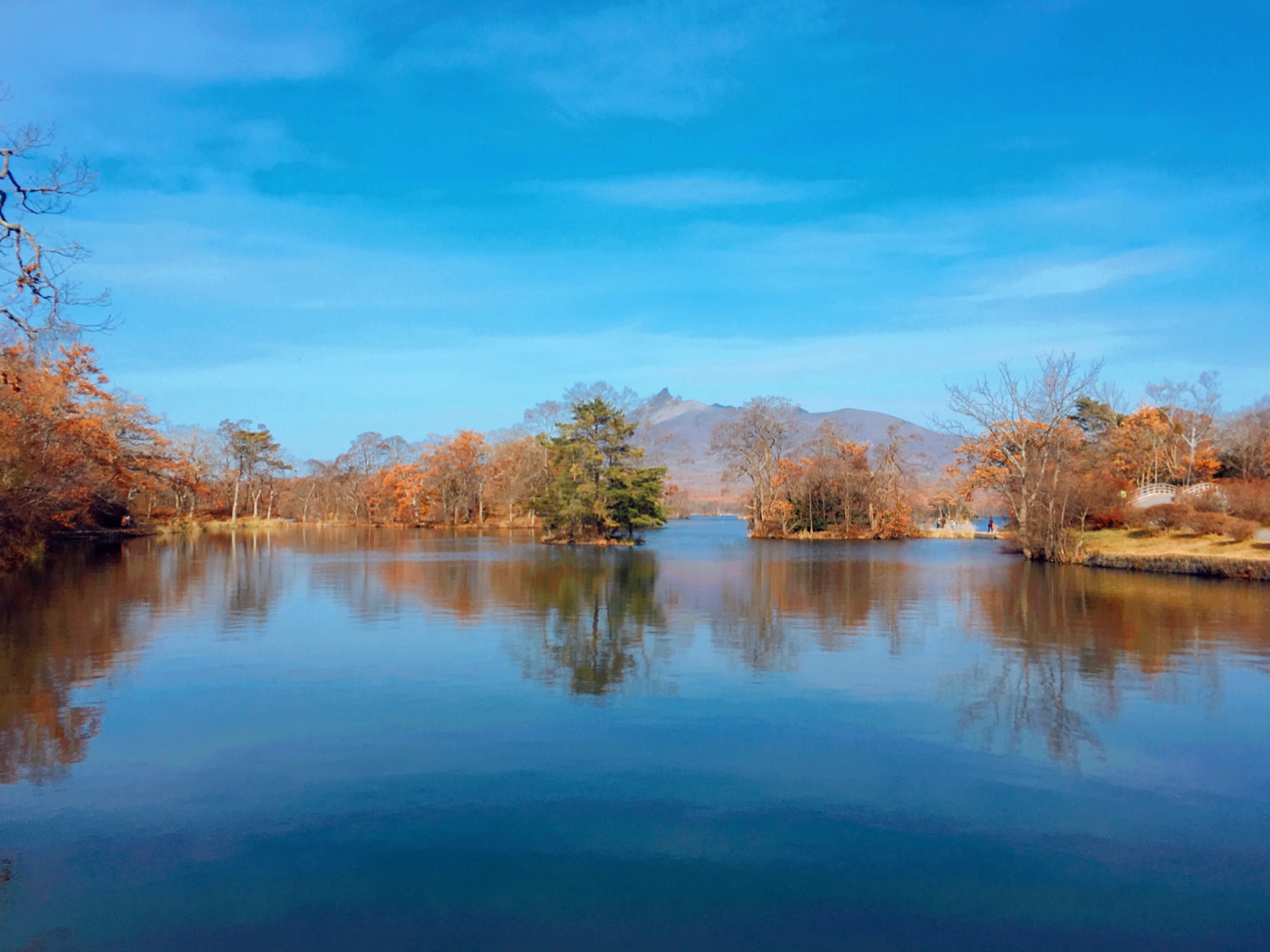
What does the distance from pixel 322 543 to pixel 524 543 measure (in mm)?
10205

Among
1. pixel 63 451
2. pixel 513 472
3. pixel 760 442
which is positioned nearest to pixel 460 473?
pixel 513 472

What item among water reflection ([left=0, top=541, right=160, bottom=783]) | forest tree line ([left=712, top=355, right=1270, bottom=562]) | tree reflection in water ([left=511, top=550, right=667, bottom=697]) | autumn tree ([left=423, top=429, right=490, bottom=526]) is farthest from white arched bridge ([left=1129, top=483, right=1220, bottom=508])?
autumn tree ([left=423, top=429, right=490, bottom=526])

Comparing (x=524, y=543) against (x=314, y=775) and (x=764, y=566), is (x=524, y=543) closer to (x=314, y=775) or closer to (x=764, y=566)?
(x=764, y=566)

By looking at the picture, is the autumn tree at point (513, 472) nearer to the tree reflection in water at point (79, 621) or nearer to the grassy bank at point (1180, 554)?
the tree reflection in water at point (79, 621)

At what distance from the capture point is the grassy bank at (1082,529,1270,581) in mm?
23406

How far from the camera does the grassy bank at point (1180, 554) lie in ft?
76.8

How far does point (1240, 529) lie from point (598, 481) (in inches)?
1048

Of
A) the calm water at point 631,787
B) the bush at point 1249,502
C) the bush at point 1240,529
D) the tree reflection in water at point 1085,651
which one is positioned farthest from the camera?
the bush at point 1249,502

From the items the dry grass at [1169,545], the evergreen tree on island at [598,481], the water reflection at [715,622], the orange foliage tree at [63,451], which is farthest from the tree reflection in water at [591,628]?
the evergreen tree on island at [598,481]

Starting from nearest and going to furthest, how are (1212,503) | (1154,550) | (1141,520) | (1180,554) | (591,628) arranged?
(591,628) → (1180,554) → (1154,550) → (1212,503) → (1141,520)

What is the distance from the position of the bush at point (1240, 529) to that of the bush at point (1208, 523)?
113mm

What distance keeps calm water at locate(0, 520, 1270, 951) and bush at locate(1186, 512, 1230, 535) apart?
1557 cm

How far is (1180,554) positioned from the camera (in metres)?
25.6

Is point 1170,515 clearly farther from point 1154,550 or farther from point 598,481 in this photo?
point 598,481
